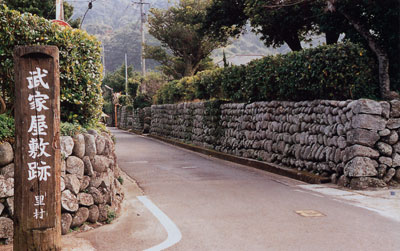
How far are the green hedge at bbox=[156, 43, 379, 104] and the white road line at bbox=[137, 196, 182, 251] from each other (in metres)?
5.64

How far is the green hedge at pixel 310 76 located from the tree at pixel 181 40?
20603mm

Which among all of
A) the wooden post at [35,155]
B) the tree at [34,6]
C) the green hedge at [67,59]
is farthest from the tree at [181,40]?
the wooden post at [35,155]

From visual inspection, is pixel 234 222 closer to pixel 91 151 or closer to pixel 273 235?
pixel 273 235

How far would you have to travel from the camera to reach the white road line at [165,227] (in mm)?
5516

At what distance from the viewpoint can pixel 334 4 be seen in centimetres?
1249

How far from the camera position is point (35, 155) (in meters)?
4.52

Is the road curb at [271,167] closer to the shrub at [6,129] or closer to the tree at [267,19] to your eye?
the tree at [267,19]

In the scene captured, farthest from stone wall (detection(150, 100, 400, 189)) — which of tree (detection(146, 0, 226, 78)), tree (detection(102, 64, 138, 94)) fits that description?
tree (detection(102, 64, 138, 94))

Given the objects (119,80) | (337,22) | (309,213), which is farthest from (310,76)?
(119,80)

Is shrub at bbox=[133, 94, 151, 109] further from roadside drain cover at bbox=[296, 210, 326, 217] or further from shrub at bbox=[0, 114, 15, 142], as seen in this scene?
shrub at bbox=[0, 114, 15, 142]

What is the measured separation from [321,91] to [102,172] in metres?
6.56

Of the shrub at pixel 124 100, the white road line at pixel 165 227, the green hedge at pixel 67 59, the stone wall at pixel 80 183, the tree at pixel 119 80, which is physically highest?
the tree at pixel 119 80

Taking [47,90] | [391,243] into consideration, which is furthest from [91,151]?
[391,243]

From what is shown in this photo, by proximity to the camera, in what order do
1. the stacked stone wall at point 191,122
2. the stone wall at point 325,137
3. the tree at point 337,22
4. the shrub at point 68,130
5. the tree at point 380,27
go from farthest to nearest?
the stacked stone wall at point 191,122 → the tree at point 337,22 → the tree at point 380,27 → the stone wall at point 325,137 → the shrub at point 68,130
